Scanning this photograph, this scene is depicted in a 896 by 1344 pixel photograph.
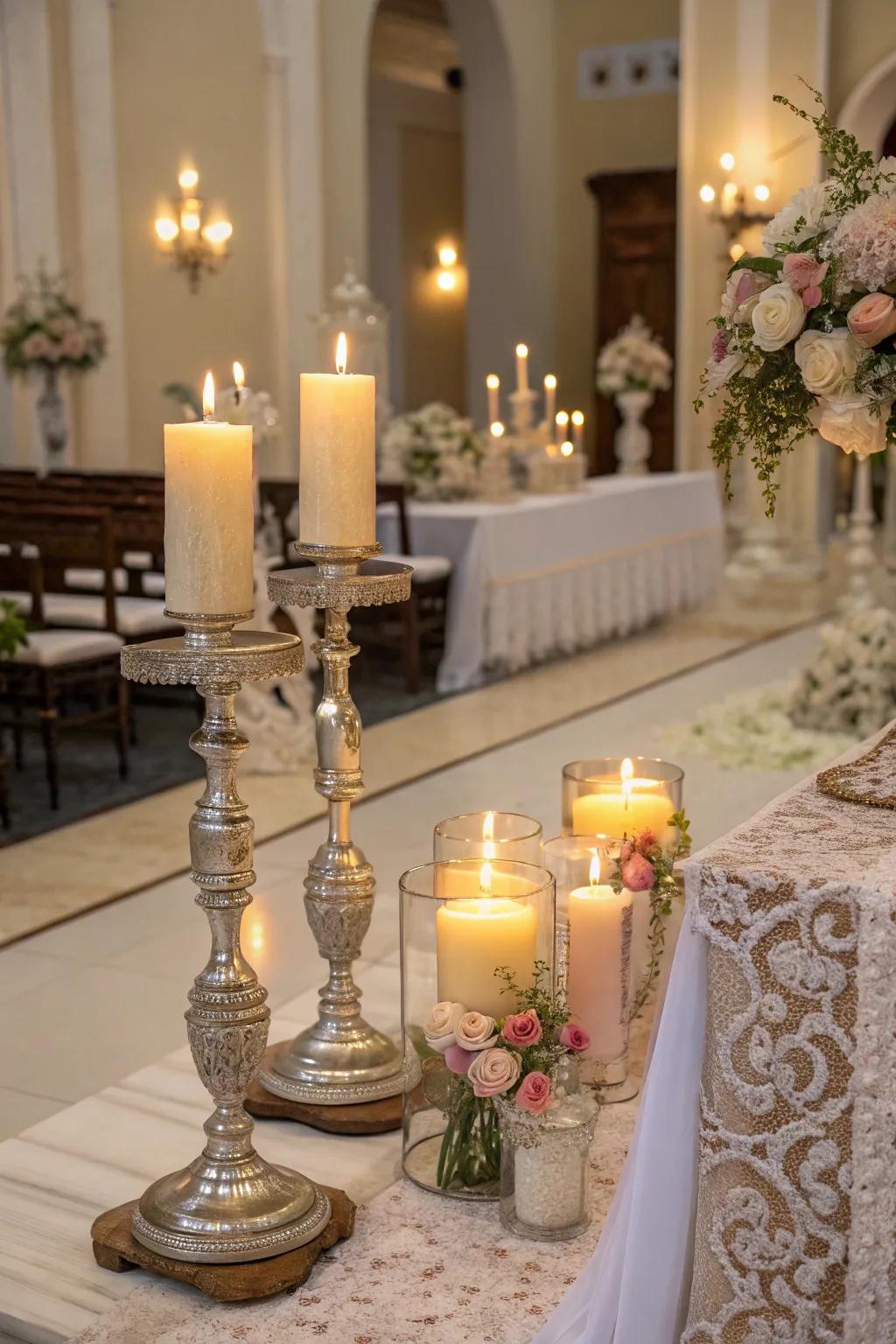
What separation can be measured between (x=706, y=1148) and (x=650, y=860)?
1183 mm

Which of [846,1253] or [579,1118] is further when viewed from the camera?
[579,1118]

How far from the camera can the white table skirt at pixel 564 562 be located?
8.30m

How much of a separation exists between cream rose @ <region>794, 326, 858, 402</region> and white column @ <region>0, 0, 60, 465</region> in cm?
813

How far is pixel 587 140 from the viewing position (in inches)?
610

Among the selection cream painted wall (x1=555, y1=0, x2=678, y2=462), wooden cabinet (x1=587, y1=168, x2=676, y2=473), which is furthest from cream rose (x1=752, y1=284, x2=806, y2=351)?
cream painted wall (x1=555, y1=0, x2=678, y2=462)

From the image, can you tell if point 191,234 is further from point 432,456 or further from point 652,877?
point 652,877

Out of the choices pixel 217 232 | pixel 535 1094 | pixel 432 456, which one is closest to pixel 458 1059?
pixel 535 1094

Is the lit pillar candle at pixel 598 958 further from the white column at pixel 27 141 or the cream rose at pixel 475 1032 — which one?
the white column at pixel 27 141

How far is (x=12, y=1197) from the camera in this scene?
307cm

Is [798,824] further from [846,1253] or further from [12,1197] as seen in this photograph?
[12,1197]

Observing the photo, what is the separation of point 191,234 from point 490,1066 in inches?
346

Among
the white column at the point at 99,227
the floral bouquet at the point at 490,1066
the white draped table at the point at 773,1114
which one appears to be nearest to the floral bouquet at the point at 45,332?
the white column at the point at 99,227

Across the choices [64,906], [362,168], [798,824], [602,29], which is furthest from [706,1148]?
[602,29]

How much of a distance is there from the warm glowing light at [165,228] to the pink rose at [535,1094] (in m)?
8.73
